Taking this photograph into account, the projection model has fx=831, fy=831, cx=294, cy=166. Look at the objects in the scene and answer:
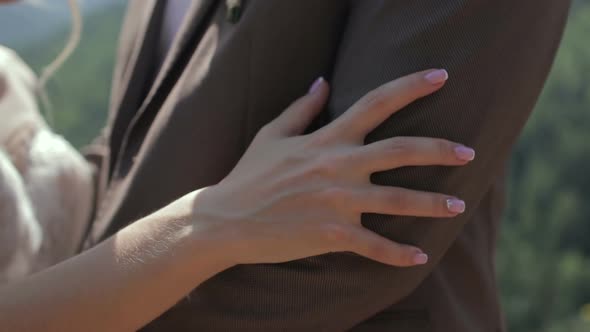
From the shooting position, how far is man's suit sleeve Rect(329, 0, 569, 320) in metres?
1.04

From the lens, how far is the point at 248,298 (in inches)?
45.1

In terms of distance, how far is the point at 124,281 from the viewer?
1.15 meters

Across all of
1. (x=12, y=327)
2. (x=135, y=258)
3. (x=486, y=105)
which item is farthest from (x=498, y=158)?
(x=12, y=327)

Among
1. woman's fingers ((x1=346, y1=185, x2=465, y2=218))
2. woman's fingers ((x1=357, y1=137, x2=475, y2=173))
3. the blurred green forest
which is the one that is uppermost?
woman's fingers ((x1=357, y1=137, x2=475, y2=173))

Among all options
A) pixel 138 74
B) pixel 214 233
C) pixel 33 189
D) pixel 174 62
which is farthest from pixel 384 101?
pixel 33 189

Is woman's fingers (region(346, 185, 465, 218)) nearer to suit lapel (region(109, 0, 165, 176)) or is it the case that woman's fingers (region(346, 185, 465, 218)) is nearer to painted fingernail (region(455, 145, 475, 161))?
painted fingernail (region(455, 145, 475, 161))

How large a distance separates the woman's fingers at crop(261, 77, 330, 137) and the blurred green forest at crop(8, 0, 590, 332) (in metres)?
2.22

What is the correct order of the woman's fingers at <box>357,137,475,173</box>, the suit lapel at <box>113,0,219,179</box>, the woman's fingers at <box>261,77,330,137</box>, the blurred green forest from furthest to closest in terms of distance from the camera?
the blurred green forest < the suit lapel at <box>113,0,219,179</box> < the woman's fingers at <box>261,77,330,137</box> < the woman's fingers at <box>357,137,475,173</box>

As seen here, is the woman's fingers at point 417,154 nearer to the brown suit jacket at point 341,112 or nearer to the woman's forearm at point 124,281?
the brown suit jacket at point 341,112

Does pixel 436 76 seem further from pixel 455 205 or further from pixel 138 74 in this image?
pixel 138 74

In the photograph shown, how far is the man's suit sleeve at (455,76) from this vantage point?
1.04 m

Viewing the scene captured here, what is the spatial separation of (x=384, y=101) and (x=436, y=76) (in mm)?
72

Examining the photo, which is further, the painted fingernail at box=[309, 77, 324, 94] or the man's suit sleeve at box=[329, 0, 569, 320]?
the painted fingernail at box=[309, 77, 324, 94]

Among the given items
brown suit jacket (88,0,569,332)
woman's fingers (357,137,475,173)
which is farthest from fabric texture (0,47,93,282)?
woman's fingers (357,137,475,173)
